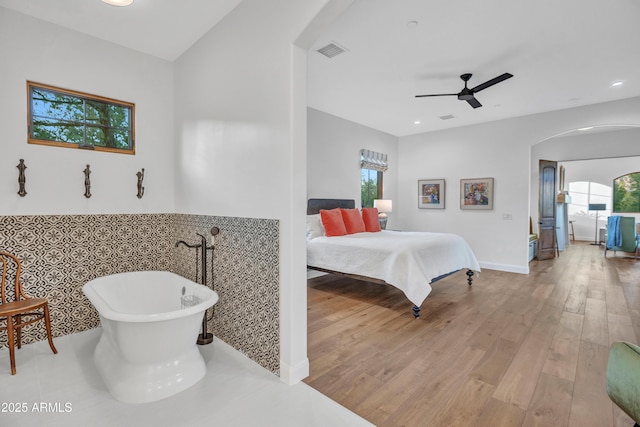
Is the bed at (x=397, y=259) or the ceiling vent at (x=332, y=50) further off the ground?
the ceiling vent at (x=332, y=50)

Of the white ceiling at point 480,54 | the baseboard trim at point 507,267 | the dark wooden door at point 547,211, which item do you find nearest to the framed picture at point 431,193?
the baseboard trim at point 507,267

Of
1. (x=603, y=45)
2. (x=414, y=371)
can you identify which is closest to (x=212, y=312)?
(x=414, y=371)

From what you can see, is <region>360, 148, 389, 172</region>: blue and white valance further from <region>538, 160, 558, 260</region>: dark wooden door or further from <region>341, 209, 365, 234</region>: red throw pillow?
<region>538, 160, 558, 260</region>: dark wooden door

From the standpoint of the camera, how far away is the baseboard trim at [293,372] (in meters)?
2.09

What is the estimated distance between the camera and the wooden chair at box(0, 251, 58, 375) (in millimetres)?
2209

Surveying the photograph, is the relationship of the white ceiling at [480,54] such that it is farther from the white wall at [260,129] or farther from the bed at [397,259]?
→ the bed at [397,259]

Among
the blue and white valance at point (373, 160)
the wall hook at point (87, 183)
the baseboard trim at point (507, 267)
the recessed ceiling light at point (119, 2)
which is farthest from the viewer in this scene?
the blue and white valance at point (373, 160)

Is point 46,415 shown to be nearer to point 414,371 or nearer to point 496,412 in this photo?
point 414,371

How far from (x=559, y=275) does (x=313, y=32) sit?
5.83 meters

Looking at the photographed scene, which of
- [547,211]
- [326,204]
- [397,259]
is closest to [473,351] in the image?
[397,259]

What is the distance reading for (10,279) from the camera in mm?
2527

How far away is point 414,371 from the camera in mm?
2254

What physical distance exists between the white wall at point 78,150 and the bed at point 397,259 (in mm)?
2092

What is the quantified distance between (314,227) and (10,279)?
334cm
